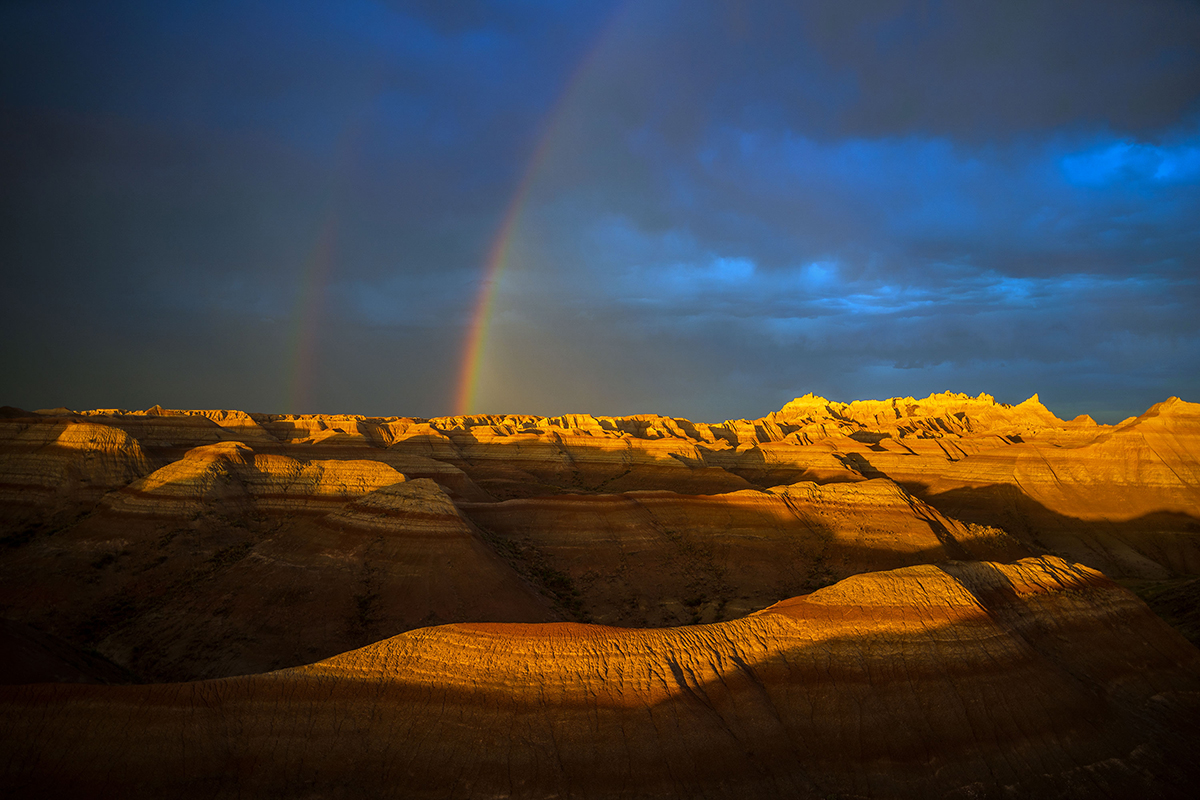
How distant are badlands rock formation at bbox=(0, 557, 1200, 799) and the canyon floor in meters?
0.08

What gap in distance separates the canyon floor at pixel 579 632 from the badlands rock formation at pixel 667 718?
3.2 inches

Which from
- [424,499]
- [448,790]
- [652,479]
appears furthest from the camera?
[652,479]

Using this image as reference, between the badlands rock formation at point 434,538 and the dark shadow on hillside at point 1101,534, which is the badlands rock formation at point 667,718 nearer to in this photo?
the badlands rock formation at point 434,538

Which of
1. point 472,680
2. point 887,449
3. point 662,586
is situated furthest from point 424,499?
point 887,449

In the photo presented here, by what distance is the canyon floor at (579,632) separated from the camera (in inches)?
636

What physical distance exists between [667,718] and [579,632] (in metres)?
3.94

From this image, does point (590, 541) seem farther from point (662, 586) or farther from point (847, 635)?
point (847, 635)

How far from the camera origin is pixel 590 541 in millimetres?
49844

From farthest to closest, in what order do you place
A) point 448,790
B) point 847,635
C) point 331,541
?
point 331,541 → point 847,635 → point 448,790

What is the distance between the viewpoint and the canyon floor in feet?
53.0

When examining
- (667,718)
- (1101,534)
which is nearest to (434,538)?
(667,718)

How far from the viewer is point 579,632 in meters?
19.9

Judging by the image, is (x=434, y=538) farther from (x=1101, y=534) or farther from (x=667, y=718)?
(x=1101, y=534)

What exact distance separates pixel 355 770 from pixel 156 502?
37.9 metres
